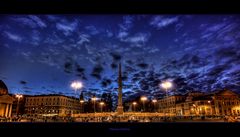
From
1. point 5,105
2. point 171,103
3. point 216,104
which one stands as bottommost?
point 5,105

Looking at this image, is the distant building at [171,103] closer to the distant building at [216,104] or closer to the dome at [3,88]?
the distant building at [216,104]

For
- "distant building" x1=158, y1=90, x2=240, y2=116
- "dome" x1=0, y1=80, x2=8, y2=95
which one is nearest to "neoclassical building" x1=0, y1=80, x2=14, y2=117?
"dome" x1=0, y1=80, x2=8, y2=95

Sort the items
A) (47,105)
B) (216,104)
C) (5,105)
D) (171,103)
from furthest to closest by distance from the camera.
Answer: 1. (171,103)
2. (47,105)
3. (216,104)
4. (5,105)

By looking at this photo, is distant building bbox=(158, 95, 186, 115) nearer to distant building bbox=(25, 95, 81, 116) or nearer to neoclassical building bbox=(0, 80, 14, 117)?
distant building bbox=(25, 95, 81, 116)

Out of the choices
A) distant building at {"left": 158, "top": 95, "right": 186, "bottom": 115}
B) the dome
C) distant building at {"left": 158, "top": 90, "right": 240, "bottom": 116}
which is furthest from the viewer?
distant building at {"left": 158, "top": 95, "right": 186, "bottom": 115}

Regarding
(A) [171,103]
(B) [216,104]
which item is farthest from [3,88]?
(B) [216,104]

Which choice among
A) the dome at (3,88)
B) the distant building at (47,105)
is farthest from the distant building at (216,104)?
the dome at (3,88)

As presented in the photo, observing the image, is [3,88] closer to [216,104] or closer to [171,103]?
[171,103]

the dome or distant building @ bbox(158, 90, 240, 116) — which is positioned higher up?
the dome
